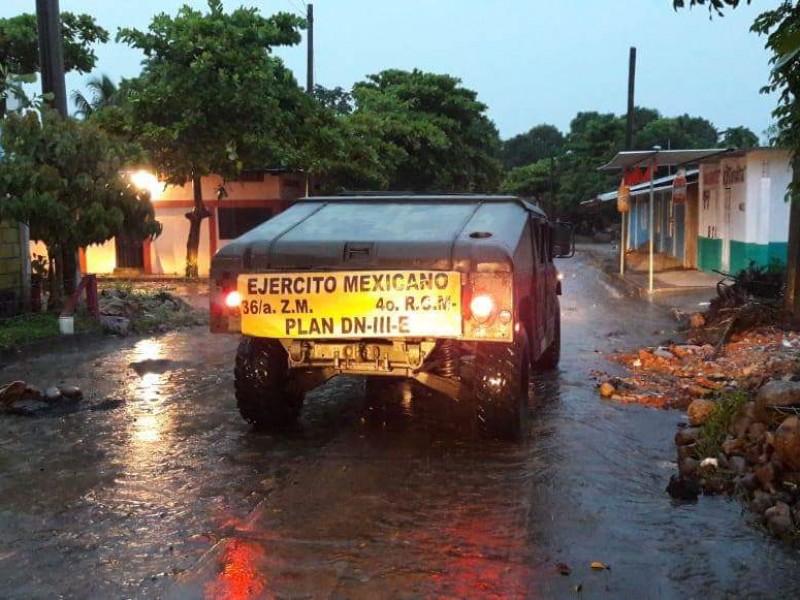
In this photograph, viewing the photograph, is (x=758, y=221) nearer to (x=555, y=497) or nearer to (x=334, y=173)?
(x=334, y=173)

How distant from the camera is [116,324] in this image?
13133mm

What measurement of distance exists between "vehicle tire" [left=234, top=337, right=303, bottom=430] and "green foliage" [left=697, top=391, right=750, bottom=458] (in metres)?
3.11

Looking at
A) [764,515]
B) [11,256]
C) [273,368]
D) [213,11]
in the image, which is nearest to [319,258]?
[273,368]

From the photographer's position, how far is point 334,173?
26.4 metres

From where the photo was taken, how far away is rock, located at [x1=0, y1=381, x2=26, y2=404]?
7.91 metres

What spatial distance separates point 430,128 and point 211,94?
1226cm

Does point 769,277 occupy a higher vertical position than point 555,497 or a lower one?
higher

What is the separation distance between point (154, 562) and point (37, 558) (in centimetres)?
62

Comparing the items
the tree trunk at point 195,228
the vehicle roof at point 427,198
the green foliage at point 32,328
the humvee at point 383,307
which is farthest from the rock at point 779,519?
the tree trunk at point 195,228

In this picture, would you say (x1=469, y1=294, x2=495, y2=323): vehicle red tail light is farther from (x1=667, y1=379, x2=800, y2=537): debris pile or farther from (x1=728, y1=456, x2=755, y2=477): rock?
(x1=728, y1=456, x2=755, y2=477): rock

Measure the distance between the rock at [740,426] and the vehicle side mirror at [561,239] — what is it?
368cm

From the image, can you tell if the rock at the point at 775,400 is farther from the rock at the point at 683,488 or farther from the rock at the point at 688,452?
the rock at the point at 683,488

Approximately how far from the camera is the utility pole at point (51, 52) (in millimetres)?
13102

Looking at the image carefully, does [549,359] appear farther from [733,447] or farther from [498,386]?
[733,447]
